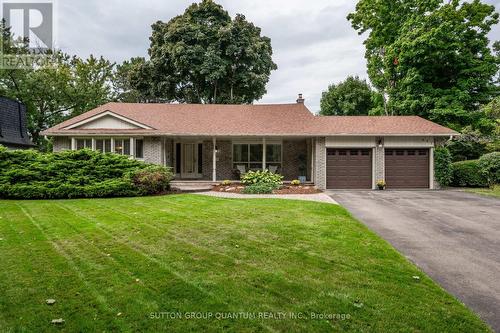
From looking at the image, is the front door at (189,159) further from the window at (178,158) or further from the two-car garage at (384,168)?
the two-car garage at (384,168)

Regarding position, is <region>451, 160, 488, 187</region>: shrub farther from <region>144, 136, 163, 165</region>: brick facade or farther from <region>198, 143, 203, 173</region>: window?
<region>144, 136, 163, 165</region>: brick facade

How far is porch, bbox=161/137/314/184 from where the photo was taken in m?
18.5

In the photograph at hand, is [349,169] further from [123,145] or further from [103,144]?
[103,144]

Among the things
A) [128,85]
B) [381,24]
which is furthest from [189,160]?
[128,85]

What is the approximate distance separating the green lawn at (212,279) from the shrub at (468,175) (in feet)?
44.4

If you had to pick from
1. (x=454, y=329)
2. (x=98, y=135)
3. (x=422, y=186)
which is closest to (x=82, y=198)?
(x=98, y=135)

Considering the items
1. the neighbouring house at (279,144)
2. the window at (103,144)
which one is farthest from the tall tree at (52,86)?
the window at (103,144)

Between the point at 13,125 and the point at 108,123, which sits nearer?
the point at 108,123

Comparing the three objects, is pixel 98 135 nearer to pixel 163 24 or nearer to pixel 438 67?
pixel 163 24

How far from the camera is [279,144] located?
1864 centimetres

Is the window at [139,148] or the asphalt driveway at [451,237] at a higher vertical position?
the window at [139,148]

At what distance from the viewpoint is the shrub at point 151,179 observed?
12.7m

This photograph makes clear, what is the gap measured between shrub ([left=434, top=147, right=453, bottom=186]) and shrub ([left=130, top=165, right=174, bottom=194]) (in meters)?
13.8

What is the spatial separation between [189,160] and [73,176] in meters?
7.37
